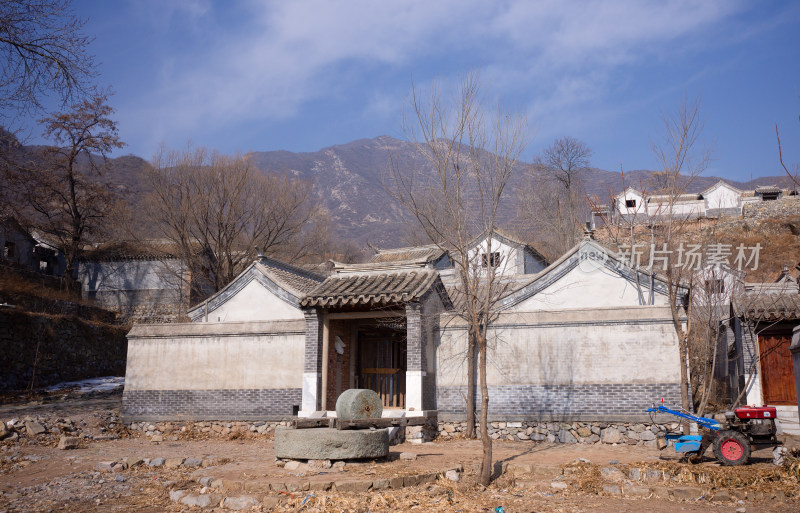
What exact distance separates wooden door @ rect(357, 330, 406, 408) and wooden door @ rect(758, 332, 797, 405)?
1090cm

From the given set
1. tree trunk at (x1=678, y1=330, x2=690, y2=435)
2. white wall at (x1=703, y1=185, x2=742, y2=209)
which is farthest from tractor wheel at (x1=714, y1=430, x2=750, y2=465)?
white wall at (x1=703, y1=185, x2=742, y2=209)

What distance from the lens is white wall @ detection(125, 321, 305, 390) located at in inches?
594

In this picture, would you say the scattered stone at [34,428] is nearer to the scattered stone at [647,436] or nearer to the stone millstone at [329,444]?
the stone millstone at [329,444]

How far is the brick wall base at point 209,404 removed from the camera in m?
14.9

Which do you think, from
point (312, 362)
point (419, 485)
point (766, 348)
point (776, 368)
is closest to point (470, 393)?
point (312, 362)

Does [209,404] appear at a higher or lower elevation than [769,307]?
lower

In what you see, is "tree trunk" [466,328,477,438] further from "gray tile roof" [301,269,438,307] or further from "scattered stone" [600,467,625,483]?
"scattered stone" [600,467,625,483]

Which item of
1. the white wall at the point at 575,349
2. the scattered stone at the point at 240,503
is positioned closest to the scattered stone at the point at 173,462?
the scattered stone at the point at 240,503

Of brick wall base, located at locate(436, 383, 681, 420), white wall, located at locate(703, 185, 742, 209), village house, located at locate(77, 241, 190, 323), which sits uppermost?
white wall, located at locate(703, 185, 742, 209)

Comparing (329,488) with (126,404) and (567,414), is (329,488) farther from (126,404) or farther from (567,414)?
(126,404)

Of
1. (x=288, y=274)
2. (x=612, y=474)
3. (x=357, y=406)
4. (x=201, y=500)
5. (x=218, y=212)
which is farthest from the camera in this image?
(x=218, y=212)

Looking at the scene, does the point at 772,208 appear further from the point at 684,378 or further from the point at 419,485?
the point at 419,485

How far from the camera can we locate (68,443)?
12859 mm

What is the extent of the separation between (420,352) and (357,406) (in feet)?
8.97
